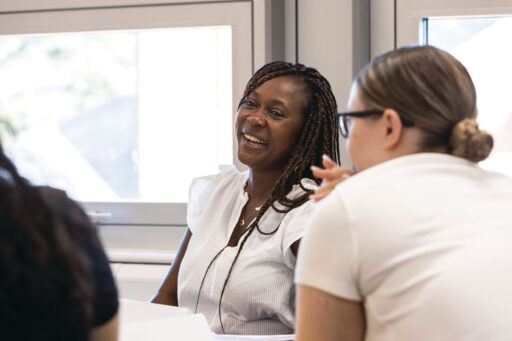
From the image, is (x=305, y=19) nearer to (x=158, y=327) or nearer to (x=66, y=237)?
(x=158, y=327)

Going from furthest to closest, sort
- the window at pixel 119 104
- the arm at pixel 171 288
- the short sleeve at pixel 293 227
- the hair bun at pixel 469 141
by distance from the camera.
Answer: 1. the window at pixel 119 104
2. the arm at pixel 171 288
3. the short sleeve at pixel 293 227
4. the hair bun at pixel 469 141

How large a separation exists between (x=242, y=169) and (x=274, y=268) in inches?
29.4

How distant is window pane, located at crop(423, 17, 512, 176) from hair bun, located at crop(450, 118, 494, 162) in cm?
117

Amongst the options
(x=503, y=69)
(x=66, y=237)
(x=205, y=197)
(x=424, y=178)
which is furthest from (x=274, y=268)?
(x=503, y=69)

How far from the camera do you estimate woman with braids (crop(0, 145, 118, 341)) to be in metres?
0.54

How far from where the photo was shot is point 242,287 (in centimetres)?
151

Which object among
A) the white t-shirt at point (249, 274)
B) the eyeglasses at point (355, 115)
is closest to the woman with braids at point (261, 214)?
the white t-shirt at point (249, 274)

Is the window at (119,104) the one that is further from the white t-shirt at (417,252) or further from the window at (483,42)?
the white t-shirt at (417,252)

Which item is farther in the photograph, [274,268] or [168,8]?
[168,8]

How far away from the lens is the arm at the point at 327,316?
93cm

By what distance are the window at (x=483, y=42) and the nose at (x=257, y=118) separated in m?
0.75

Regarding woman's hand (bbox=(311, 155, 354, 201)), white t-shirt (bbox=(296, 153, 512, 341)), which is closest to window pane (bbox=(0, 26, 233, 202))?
woman's hand (bbox=(311, 155, 354, 201))

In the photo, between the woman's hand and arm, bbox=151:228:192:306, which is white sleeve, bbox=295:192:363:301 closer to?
the woman's hand

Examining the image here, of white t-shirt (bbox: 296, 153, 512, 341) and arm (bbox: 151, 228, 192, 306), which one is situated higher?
white t-shirt (bbox: 296, 153, 512, 341)
